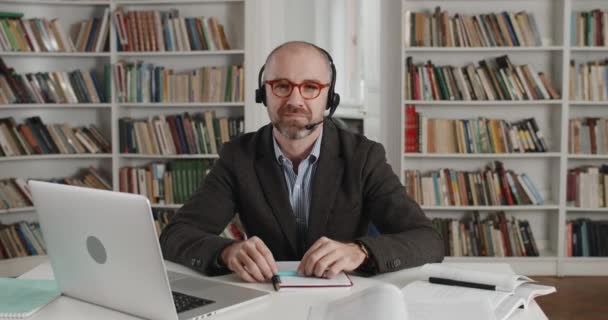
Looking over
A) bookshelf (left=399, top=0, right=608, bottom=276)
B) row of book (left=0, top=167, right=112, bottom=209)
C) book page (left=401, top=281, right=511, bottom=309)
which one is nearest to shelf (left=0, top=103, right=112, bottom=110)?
row of book (left=0, top=167, right=112, bottom=209)

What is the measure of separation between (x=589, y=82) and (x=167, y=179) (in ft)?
9.16

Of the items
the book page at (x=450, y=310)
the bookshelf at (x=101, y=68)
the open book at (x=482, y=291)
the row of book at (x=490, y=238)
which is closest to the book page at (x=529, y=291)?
the open book at (x=482, y=291)

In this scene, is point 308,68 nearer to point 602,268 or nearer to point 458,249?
point 458,249

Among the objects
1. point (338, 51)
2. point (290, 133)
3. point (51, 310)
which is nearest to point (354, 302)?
point (51, 310)

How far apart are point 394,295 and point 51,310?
2.23 ft

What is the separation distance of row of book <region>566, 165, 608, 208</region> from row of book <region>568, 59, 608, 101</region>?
1.51 ft

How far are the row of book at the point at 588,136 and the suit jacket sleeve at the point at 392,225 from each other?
A: 292 cm

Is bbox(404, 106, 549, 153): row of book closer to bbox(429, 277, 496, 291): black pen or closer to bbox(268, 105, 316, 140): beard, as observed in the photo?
bbox(268, 105, 316, 140): beard

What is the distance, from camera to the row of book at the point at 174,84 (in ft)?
16.0

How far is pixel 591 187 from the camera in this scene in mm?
4797

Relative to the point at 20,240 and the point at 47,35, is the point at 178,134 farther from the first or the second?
the point at 20,240

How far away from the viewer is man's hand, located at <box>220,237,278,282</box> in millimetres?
1676

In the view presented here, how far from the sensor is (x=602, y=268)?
4.82 m

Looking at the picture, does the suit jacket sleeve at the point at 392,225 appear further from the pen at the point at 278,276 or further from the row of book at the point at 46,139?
the row of book at the point at 46,139
